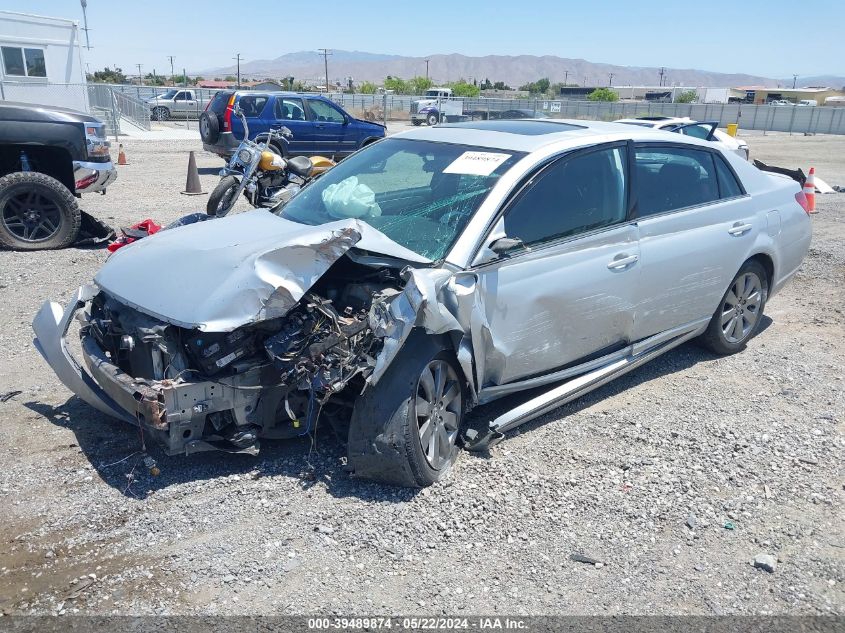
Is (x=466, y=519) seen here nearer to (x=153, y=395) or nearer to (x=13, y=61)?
(x=153, y=395)

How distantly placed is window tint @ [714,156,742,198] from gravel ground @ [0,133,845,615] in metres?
1.52

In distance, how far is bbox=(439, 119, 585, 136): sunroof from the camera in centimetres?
489

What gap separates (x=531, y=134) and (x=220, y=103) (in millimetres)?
13455

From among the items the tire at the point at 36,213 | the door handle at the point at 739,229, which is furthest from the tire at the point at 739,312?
the tire at the point at 36,213

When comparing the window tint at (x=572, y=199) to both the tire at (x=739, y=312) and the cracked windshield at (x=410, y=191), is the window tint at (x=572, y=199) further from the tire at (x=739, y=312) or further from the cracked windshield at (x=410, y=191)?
the tire at (x=739, y=312)

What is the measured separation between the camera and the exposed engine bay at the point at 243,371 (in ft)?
11.6

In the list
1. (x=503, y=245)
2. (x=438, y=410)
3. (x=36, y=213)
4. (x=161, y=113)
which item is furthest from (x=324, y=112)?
(x=161, y=113)

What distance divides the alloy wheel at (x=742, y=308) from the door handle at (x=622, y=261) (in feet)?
→ 4.76

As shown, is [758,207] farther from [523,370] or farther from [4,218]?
[4,218]

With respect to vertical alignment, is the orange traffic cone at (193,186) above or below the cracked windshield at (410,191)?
below

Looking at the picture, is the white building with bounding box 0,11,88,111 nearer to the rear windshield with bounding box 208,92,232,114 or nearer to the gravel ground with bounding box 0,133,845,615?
the rear windshield with bounding box 208,92,232,114

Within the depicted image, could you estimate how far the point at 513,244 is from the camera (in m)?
3.96

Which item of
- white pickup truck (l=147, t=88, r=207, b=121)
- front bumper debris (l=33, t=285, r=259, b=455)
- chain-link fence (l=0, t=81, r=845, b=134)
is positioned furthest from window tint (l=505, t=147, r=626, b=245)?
white pickup truck (l=147, t=88, r=207, b=121)

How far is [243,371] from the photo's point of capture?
364cm
